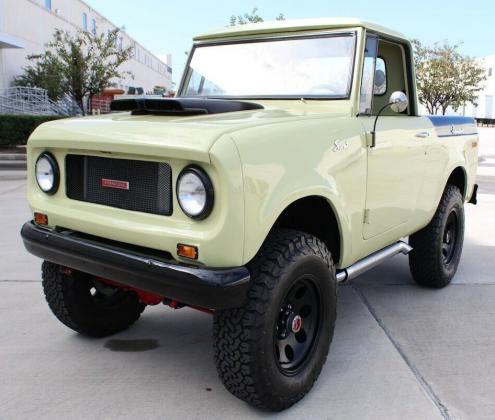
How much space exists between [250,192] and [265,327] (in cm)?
64

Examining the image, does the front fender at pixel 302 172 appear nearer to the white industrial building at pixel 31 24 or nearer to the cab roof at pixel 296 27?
the cab roof at pixel 296 27

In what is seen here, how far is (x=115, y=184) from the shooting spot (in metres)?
2.72

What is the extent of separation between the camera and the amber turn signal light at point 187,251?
2.36 m

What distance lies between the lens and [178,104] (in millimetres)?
2955

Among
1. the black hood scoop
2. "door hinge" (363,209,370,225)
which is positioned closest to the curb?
the black hood scoop

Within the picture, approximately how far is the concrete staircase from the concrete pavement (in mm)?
8230

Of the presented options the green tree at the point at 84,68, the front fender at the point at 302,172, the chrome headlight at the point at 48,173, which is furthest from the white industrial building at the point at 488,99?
the chrome headlight at the point at 48,173

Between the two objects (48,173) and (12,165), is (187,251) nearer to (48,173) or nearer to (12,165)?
(48,173)

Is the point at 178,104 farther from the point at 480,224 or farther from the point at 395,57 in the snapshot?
the point at 480,224

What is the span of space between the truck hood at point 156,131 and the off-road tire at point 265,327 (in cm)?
61

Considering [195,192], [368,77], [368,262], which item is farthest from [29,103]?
[195,192]

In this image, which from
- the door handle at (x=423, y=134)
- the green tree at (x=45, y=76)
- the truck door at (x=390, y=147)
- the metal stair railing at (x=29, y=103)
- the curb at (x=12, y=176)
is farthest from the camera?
the metal stair railing at (x=29, y=103)

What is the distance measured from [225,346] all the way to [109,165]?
1.07m

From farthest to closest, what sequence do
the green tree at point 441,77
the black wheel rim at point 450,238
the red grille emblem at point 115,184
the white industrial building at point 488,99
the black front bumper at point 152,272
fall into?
the white industrial building at point 488,99 < the green tree at point 441,77 < the black wheel rim at point 450,238 < the red grille emblem at point 115,184 < the black front bumper at point 152,272
